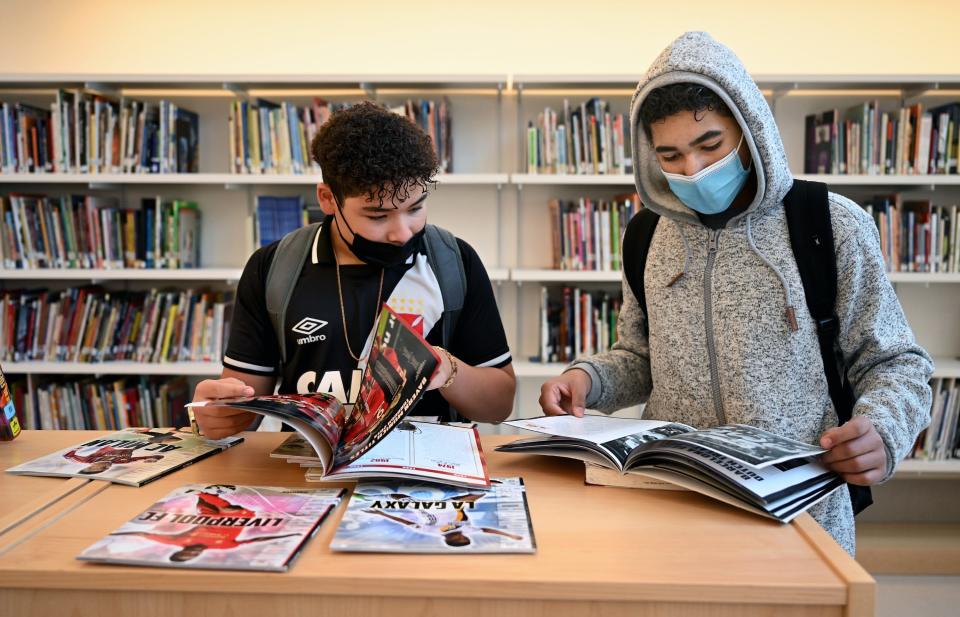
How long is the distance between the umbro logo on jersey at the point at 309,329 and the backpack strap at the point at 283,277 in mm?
34

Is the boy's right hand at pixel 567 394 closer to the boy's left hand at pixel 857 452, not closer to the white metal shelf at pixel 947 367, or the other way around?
the boy's left hand at pixel 857 452

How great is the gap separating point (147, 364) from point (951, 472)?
3.36 meters

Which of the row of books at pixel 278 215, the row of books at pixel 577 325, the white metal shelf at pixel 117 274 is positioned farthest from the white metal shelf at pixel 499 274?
the white metal shelf at pixel 117 274

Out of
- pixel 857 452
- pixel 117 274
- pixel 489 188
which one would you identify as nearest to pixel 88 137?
pixel 117 274

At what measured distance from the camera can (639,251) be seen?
1.40 m

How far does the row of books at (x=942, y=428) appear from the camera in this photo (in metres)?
2.91

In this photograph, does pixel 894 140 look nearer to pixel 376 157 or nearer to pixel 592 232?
pixel 592 232

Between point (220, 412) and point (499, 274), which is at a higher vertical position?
point (499, 274)

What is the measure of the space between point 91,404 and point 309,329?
2.15m

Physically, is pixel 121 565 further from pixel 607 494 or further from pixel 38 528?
pixel 607 494

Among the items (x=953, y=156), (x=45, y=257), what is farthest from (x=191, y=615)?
Result: (x=953, y=156)

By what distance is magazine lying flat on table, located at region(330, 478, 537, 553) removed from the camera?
2.67ft

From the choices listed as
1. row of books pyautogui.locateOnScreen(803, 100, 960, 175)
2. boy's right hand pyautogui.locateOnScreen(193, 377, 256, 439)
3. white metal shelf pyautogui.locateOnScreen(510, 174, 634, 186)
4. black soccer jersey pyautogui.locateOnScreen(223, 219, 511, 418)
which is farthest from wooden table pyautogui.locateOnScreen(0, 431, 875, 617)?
row of books pyautogui.locateOnScreen(803, 100, 960, 175)

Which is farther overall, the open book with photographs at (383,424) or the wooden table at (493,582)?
the open book with photographs at (383,424)
